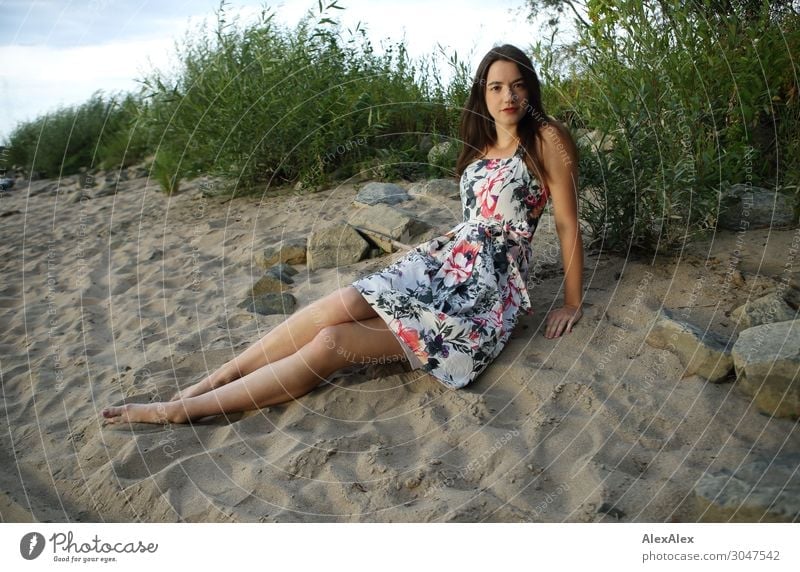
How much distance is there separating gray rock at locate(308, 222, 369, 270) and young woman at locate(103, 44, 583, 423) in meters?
1.19

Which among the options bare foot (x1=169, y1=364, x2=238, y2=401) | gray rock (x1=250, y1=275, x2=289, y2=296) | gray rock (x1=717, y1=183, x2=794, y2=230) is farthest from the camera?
gray rock (x1=250, y1=275, x2=289, y2=296)

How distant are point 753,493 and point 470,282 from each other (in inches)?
55.2

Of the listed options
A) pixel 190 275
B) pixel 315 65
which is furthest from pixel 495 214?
pixel 315 65

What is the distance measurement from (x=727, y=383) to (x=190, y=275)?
3.18 m

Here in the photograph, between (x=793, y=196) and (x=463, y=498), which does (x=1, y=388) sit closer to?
(x=463, y=498)

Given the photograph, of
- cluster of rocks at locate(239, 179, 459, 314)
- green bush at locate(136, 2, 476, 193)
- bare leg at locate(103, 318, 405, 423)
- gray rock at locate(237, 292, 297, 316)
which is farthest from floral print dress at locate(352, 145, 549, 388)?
green bush at locate(136, 2, 476, 193)

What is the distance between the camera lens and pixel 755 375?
2.60 metres

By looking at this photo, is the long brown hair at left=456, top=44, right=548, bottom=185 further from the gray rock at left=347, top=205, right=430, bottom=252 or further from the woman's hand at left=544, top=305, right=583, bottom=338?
the gray rock at left=347, top=205, right=430, bottom=252

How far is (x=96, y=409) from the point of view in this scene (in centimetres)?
316

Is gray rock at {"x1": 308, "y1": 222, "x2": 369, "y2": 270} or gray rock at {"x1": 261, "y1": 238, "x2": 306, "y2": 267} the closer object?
gray rock at {"x1": 308, "y1": 222, "x2": 369, "y2": 270}

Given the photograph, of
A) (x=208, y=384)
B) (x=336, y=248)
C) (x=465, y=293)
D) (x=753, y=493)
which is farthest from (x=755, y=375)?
(x=336, y=248)

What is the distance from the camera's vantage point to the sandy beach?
7.84ft

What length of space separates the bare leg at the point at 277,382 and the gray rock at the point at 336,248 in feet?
4.96
